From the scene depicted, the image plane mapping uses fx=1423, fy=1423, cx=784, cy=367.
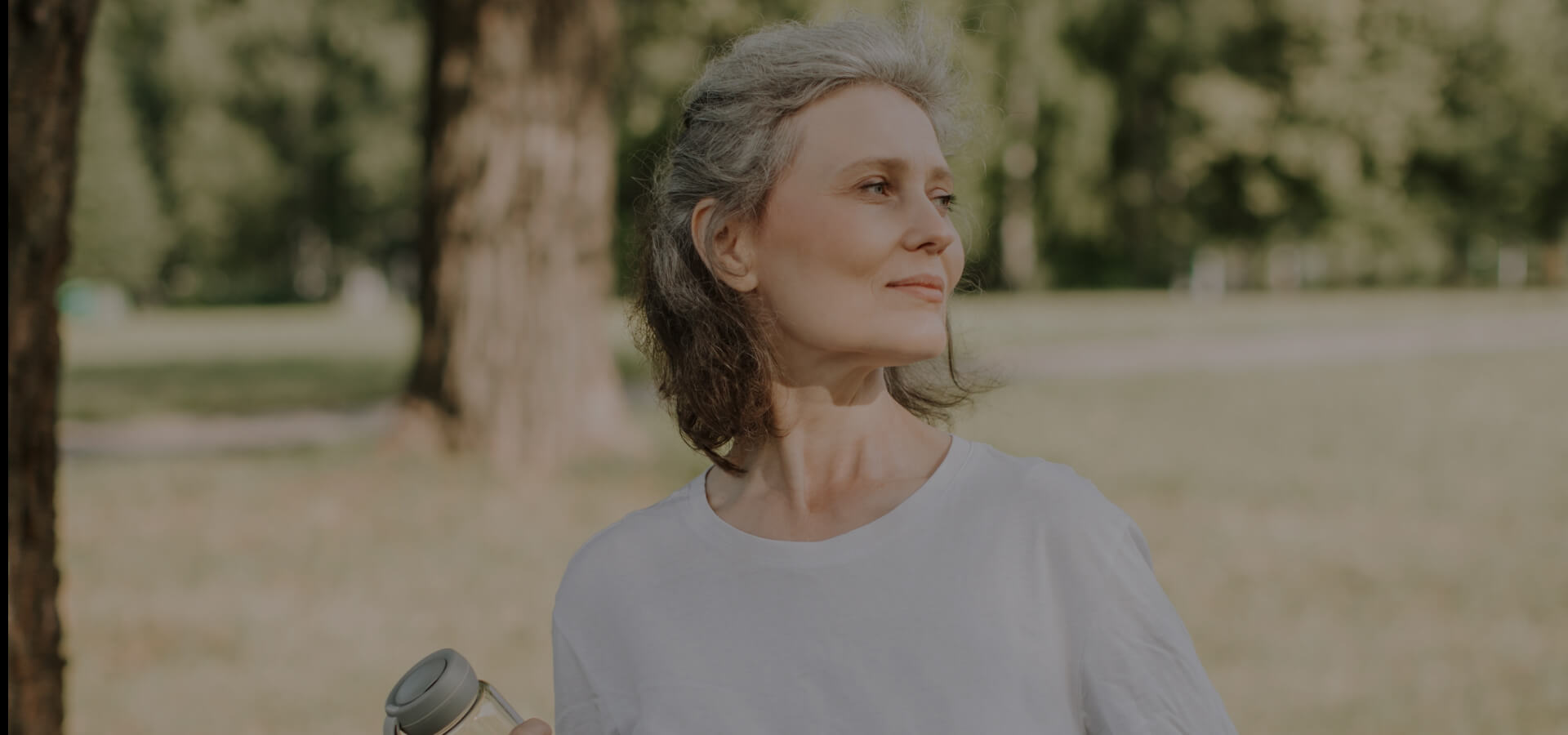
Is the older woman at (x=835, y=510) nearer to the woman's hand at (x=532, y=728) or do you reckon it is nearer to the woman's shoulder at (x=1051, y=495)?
the woman's shoulder at (x=1051, y=495)

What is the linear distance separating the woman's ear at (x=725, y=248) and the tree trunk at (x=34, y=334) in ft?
5.24

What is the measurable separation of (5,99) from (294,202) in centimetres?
5014

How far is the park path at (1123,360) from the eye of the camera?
11.2 metres

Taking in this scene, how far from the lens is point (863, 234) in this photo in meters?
Result: 1.66

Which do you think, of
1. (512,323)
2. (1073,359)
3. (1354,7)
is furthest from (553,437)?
(1354,7)

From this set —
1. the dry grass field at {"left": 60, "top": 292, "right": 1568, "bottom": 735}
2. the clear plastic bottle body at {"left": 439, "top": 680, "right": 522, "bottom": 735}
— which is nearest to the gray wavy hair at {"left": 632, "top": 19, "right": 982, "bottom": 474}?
the clear plastic bottle body at {"left": 439, "top": 680, "right": 522, "bottom": 735}

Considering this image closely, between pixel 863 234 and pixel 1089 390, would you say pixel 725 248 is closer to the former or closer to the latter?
pixel 863 234

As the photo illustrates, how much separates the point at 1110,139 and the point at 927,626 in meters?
36.9

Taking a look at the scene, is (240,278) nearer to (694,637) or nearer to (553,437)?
(553,437)

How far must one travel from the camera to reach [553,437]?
8516 mm

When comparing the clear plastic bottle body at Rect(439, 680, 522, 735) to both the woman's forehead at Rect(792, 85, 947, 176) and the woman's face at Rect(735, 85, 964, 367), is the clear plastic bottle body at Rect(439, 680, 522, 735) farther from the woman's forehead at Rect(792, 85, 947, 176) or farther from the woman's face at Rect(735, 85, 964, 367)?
the woman's forehead at Rect(792, 85, 947, 176)

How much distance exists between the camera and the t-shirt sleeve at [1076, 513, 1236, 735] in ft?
4.78

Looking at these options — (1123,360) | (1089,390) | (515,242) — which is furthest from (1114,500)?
(1123,360)

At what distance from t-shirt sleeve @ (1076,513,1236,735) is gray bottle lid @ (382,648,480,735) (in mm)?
652
